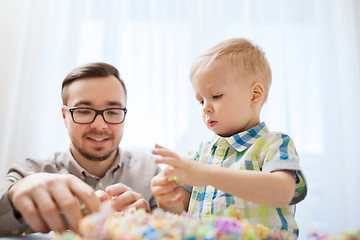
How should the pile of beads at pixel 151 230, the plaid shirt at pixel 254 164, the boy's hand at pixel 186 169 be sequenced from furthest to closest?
the plaid shirt at pixel 254 164 → the boy's hand at pixel 186 169 → the pile of beads at pixel 151 230

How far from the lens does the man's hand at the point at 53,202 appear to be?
788mm

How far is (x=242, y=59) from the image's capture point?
1076mm

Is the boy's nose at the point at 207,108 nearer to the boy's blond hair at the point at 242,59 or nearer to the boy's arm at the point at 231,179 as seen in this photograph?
the boy's blond hair at the point at 242,59

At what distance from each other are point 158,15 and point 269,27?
3.08ft

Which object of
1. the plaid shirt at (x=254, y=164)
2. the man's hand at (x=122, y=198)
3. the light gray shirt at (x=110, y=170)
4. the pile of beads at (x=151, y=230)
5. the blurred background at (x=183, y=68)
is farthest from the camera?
the blurred background at (x=183, y=68)

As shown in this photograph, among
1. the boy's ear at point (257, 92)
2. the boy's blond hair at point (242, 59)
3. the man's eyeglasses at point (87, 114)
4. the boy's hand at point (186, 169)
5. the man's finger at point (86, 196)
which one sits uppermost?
the boy's blond hair at point (242, 59)

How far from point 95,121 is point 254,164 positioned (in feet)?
2.55

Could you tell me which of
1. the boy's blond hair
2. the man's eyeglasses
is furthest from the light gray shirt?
the boy's blond hair

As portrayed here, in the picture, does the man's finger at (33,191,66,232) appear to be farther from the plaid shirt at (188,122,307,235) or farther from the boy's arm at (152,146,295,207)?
the plaid shirt at (188,122,307,235)

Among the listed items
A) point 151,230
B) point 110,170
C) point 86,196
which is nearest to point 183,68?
point 110,170

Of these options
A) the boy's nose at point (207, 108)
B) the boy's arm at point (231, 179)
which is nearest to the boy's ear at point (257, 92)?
the boy's nose at point (207, 108)

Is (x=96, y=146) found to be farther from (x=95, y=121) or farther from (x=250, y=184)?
(x=250, y=184)

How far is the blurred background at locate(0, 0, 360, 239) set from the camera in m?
2.51

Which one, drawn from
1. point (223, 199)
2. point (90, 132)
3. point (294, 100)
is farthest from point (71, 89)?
point (294, 100)
